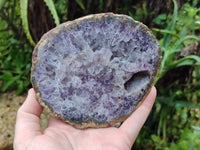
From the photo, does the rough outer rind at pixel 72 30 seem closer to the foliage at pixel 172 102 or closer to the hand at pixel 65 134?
the hand at pixel 65 134

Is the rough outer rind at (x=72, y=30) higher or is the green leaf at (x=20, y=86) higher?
the rough outer rind at (x=72, y=30)

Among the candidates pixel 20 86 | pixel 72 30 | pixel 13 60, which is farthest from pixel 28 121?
pixel 13 60

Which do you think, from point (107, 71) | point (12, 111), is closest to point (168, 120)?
point (107, 71)

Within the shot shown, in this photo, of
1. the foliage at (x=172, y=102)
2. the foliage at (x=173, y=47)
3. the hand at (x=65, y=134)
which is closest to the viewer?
the hand at (x=65, y=134)

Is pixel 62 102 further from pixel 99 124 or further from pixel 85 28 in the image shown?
pixel 85 28

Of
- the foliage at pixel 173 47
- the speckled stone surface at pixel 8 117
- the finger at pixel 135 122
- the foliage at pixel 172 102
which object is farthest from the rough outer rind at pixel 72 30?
the speckled stone surface at pixel 8 117

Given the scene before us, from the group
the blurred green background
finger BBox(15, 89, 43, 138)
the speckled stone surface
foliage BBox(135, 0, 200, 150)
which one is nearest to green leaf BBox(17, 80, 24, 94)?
the blurred green background
